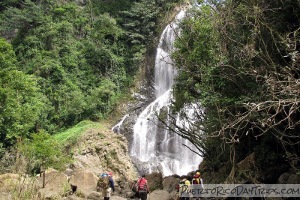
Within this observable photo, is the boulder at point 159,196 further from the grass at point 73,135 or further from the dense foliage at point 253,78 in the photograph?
the grass at point 73,135

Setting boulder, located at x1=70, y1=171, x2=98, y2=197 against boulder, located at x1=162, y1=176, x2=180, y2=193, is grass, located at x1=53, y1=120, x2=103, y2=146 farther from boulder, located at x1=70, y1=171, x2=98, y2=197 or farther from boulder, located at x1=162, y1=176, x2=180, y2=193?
boulder, located at x1=162, y1=176, x2=180, y2=193

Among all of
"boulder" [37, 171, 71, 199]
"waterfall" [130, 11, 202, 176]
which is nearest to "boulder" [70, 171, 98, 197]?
"boulder" [37, 171, 71, 199]

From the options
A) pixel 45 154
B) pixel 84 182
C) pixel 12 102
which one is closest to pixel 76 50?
pixel 12 102

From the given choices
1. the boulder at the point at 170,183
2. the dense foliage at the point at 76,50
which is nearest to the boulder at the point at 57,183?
the boulder at the point at 170,183

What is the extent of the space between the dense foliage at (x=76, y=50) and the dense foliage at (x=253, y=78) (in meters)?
12.7

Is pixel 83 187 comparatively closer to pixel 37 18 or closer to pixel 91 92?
pixel 91 92

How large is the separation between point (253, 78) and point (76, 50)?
888 inches

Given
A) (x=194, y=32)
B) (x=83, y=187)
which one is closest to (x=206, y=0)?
(x=194, y=32)

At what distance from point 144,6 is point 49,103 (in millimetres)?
12805

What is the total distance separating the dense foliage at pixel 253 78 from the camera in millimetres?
→ 6849

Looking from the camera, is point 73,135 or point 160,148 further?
point 160,148

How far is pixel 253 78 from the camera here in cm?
820

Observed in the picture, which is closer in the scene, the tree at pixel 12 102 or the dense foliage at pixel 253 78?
the dense foliage at pixel 253 78

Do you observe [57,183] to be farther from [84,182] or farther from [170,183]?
[170,183]
